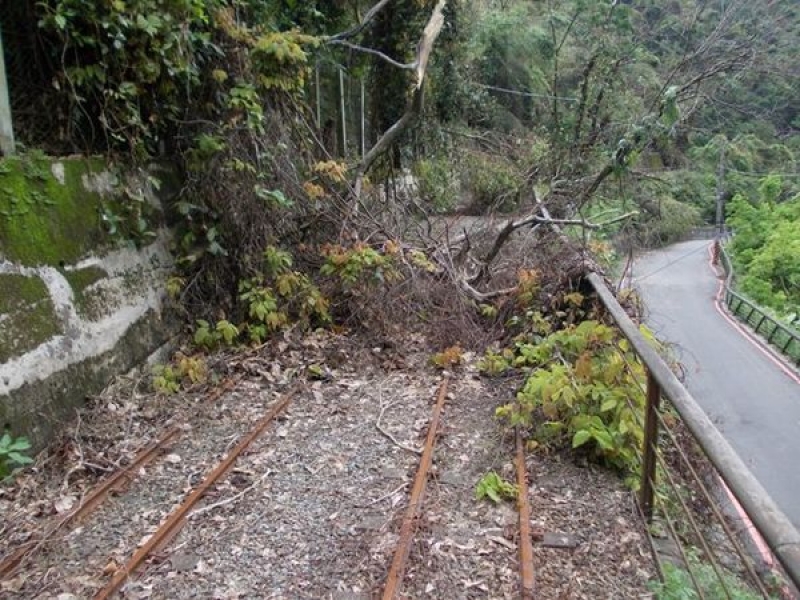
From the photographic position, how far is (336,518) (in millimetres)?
3391

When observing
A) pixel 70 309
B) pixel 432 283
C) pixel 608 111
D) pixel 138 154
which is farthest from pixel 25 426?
pixel 608 111

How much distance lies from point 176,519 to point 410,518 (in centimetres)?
128

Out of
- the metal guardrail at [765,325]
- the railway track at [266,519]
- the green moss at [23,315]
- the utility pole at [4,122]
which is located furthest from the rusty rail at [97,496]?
the metal guardrail at [765,325]

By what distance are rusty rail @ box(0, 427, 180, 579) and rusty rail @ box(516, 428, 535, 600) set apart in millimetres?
2392

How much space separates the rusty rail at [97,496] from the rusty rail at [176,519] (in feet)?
1.64

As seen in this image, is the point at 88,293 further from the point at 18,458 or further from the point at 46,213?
the point at 18,458

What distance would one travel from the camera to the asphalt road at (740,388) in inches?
534

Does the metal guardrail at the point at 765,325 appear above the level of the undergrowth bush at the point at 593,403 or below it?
below

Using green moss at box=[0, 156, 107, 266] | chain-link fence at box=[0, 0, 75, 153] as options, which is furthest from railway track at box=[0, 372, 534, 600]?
chain-link fence at box=[0, 0, 75, 153]

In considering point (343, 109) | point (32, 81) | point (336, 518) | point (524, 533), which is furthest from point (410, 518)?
point (343, 109)

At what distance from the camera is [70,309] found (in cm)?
436

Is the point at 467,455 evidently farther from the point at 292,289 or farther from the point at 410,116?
the point at 410,116

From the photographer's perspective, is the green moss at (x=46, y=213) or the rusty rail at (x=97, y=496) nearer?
the rusty rail at (x=97, y=496)

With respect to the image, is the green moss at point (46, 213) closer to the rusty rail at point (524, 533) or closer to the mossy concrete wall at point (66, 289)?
the mossy concrete wall at point (66, 289)
